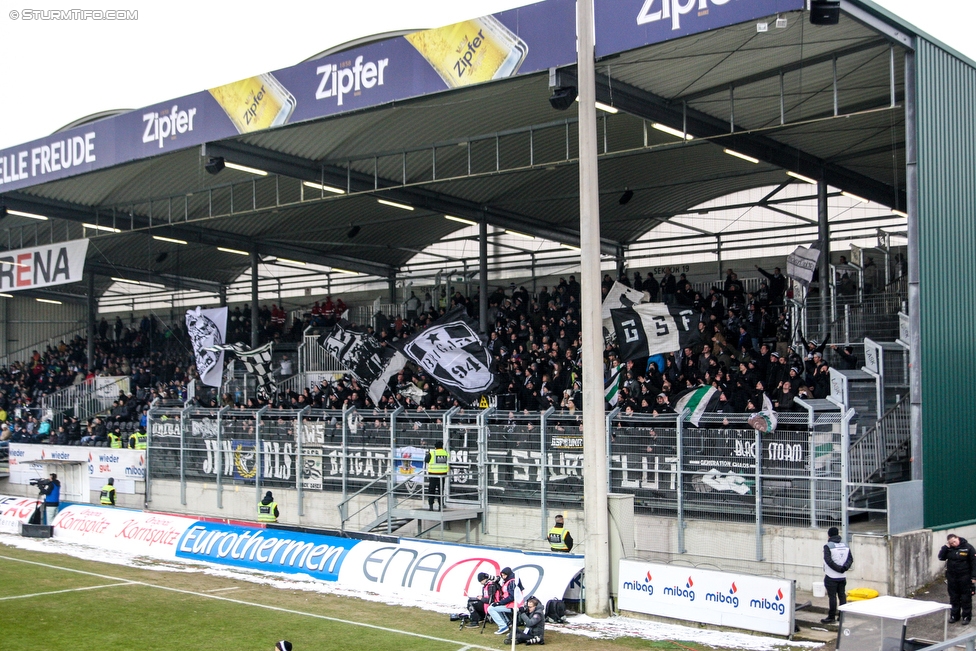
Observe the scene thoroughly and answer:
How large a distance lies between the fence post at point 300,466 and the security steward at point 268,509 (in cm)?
113

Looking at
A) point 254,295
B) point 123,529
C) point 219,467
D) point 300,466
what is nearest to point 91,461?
point 219,467

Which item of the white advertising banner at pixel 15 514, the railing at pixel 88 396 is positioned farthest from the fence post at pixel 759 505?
the railing at pixel 88 396

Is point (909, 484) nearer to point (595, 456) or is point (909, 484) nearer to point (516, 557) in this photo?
point (595, 456)

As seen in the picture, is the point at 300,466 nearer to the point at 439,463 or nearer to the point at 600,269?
the point at 439,463

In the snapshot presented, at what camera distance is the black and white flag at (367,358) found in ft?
105

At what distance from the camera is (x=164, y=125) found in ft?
91.0

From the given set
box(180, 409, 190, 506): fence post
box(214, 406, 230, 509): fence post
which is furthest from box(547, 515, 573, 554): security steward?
box(180, 409, 190, 506): fence post

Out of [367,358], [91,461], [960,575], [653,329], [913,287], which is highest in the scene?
[913,287]

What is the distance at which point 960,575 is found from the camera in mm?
16109

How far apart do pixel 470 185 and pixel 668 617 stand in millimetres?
18386

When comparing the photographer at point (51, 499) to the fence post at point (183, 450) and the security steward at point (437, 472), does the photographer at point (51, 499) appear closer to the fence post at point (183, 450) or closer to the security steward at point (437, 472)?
the fence post at point (183, 450)

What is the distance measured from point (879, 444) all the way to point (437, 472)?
931 cm

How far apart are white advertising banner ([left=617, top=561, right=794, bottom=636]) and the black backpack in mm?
1055

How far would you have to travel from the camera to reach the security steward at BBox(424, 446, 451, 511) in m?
22.8
